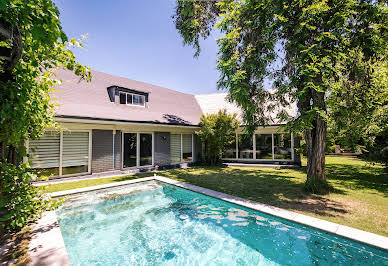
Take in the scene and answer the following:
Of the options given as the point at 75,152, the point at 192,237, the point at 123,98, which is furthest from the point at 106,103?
the point at 192,237

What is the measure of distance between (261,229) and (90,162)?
9.75m

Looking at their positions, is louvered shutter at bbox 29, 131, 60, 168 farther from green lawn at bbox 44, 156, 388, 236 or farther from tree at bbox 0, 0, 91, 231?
tree at bbox 0, 0, 91, 231

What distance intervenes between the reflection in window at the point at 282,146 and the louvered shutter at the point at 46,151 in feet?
51.9

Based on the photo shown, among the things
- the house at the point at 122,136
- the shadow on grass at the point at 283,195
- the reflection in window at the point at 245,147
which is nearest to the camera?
the shadow on grass at the point at 283,195

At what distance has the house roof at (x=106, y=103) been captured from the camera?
32.6 feet

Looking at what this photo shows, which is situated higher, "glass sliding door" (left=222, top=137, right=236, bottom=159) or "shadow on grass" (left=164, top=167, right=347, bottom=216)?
"glass sliding door" (left=222, top=137, right=236, bottom=159)

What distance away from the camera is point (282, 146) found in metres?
15.1

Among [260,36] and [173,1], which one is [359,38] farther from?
[173,1]

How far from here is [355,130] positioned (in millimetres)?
8609

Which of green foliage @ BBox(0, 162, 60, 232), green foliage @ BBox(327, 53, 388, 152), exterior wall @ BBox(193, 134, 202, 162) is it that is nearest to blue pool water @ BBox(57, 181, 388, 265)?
green foliage @ BBox(0, 162, 60, 232)

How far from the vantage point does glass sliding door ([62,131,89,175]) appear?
9.45 meters

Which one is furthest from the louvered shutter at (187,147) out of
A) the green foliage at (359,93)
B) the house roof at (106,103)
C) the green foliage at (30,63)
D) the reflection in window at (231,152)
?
the green foliage at (30,63)

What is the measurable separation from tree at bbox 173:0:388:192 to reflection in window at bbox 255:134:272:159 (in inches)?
298

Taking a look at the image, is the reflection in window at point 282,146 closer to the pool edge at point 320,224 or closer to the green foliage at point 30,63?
the pool edge at point 320,224
